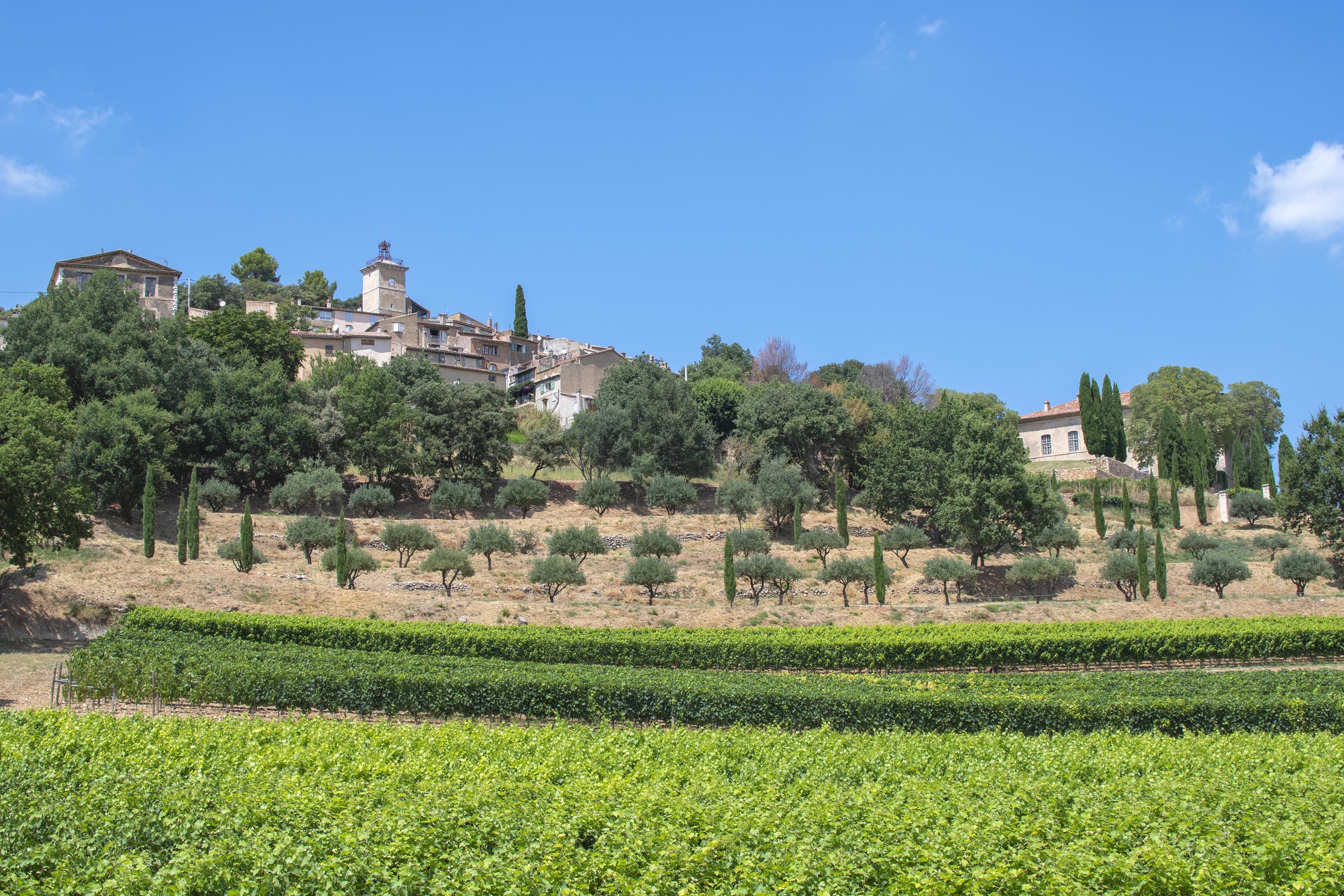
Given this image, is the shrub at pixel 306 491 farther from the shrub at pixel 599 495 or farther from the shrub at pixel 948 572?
the shrub at pixel 948 572

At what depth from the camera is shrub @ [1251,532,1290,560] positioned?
47656 millimetres

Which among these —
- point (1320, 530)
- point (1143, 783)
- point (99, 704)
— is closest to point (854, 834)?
point (1143, 783)

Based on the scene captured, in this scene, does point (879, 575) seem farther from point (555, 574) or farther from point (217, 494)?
point (217, 494)

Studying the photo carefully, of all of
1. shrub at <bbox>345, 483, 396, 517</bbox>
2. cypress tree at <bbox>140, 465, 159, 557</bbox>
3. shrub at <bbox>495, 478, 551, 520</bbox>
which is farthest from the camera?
shrub at <bbox>495, 478, 551, 520</bbox>

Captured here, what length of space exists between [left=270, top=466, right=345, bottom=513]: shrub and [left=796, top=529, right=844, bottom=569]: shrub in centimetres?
2429

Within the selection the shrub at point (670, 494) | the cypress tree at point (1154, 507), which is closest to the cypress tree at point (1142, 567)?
the cypress tree at point (1154, 507)

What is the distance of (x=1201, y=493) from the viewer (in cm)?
5753

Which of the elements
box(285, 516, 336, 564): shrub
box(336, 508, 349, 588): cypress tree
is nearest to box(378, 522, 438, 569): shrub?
box(285, 516, 336, 564): shrub

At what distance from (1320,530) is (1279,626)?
23.0 metres

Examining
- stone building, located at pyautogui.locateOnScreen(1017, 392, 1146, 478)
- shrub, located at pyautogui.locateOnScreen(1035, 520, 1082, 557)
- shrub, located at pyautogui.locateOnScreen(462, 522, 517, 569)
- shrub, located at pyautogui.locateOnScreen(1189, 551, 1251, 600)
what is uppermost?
stone building, located at pyautogui.locateOnScreen(1017, 392, 1146, 478)

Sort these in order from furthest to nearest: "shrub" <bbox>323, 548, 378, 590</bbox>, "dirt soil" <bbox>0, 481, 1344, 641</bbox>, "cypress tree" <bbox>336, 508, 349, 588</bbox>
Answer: "shrub" <bbox>323, 548, 378, 590</bbox> → "cypress tree" <bbox>336, 508, 349, 588</bbox> → "dirt soil" <bbox>0, 481, 1344, 641</bbox>

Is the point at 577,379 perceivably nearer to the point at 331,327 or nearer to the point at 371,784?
the point at 331,327

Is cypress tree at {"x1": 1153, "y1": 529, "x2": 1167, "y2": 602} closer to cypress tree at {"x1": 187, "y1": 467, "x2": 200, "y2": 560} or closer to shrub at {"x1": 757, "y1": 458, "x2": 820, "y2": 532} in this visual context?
shrub at {"x1": 757, "y1": 458, "x2": 820, "y2": 532}

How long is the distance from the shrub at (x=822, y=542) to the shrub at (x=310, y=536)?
2221cm
